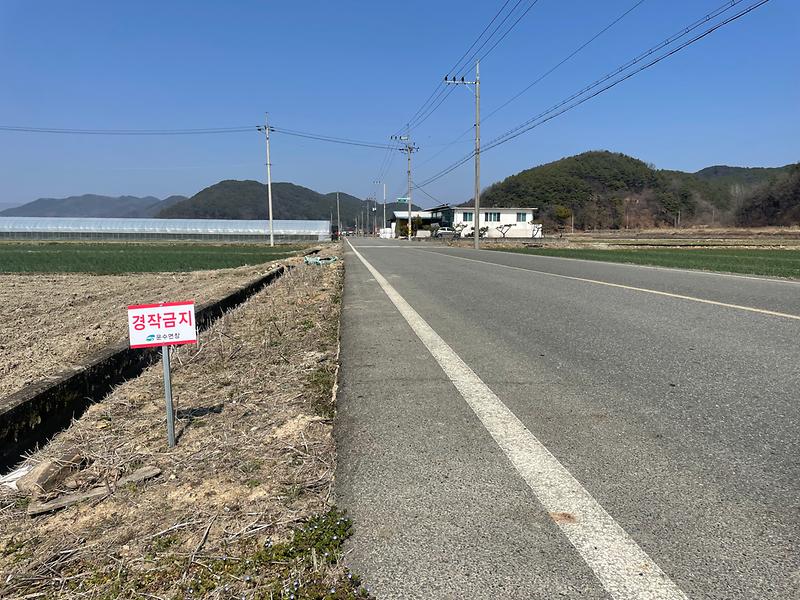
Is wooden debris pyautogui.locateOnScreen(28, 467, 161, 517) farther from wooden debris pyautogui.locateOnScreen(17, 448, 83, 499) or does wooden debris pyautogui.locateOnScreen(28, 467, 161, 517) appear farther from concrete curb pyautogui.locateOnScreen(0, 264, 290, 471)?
concrete curb pyautogui.locateOnScreen(0, 264, 290, 471)

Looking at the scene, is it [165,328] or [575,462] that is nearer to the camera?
[575,462]

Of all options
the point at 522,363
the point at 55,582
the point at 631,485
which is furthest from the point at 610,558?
the point at 522,363

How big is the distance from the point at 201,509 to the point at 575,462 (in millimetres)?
1862

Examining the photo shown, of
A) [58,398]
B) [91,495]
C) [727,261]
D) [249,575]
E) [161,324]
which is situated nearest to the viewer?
[249,575]

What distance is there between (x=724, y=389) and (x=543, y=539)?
2.59 meters

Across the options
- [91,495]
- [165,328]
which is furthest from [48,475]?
[165,328]

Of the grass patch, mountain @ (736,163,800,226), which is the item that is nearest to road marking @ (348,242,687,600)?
the grass patch

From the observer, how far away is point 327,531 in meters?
2.01

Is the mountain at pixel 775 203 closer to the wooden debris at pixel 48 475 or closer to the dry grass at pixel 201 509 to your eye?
the dry grass at pixel 201 509

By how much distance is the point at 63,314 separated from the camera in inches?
411

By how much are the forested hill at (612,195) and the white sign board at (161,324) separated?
127m

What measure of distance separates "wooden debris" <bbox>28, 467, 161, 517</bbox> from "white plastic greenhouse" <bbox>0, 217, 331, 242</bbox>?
6964 centimetres

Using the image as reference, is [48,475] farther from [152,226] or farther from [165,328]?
[152,226]

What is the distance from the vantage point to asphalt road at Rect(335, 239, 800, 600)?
181 centimetres
